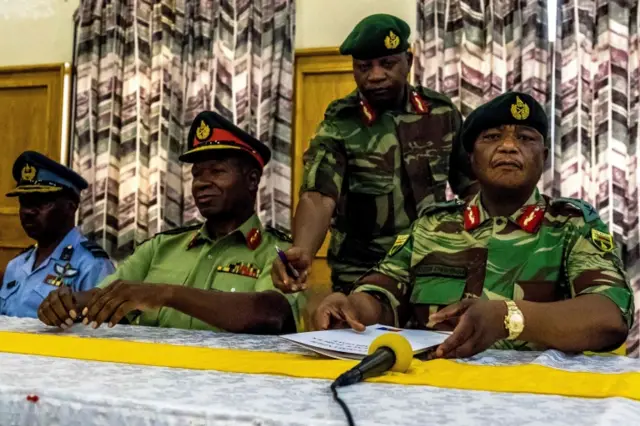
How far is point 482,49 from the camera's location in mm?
3289

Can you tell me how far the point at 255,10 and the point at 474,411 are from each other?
3246 millimetres

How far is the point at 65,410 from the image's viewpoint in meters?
0.72

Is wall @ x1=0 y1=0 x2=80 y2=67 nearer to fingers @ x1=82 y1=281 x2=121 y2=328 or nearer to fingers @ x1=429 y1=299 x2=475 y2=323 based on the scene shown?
fingers @ x1=82 y1=281 x2=121 y2=328

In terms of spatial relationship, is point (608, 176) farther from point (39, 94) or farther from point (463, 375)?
point (39, 94)

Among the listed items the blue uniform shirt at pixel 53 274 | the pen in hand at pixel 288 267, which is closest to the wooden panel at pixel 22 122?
the blue uniform shirt at pixel 53 274

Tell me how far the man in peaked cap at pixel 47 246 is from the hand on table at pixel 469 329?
1572 mm

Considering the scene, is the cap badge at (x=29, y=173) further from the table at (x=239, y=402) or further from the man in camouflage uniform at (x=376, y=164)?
the table at (x=239, y=402)

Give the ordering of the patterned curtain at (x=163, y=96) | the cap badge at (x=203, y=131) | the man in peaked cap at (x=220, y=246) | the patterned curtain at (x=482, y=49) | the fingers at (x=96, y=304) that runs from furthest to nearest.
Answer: the patterned curtain at (x=163, y=96)
the patterned curtain at (x=482, y=49)
the cap badge at (x=203, y=131)
the man in peaked cap at (x=220, y=246)
the fingers at (x=96, y=304)

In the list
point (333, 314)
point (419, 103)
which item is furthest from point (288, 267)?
point (419, 103)

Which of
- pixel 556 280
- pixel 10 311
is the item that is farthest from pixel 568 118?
pixel 10 311

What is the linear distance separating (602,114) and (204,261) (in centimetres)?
210

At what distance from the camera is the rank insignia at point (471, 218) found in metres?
1.55

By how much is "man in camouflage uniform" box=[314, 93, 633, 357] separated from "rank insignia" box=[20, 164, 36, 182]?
61.5 inches

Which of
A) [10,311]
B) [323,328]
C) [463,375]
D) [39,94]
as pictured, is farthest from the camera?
[39,94]
